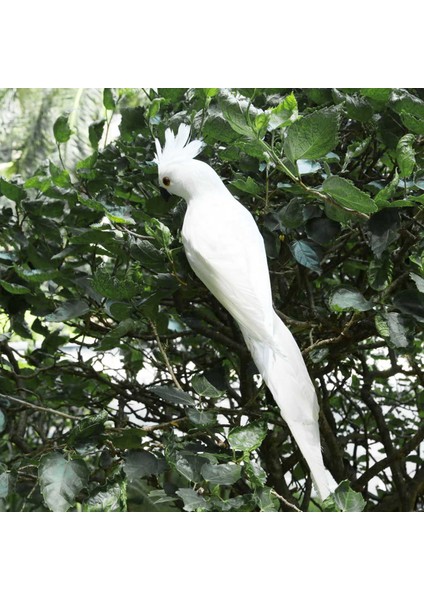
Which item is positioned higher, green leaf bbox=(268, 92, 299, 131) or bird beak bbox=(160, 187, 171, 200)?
bird beak bbox=(160, 187, 171, 200)

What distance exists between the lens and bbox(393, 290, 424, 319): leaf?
678 mm

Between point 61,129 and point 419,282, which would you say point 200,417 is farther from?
point 61,129

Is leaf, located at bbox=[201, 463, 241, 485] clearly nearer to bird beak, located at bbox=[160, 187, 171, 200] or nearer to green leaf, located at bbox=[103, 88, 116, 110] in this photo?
bird beak, located at bbox=[160, 187, 171, 200]

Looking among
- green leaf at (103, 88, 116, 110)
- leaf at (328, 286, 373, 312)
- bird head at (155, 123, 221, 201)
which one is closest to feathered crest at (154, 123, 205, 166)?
bird head at (155, 123, 221, 201)

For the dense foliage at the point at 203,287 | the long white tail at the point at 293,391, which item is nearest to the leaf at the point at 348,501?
the dense foliage at the point at 203,287

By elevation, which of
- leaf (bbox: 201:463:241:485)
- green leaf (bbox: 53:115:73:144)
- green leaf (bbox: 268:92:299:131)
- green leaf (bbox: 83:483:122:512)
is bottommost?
green leaf (bbox: 83:483:122:512)

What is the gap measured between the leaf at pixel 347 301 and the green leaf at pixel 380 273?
2 centimetres

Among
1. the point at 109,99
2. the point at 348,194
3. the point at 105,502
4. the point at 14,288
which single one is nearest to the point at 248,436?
the point at 105,502

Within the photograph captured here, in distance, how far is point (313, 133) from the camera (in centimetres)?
61

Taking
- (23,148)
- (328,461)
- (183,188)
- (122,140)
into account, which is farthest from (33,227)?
(23,148)

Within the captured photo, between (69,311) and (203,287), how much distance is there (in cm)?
17

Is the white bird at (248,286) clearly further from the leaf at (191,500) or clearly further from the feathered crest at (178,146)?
the leaf at (191,500)

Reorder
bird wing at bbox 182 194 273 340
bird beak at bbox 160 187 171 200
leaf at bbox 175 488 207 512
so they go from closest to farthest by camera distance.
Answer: leaf at bbox 175 488 207 512, bird wing at bbox 182 194 273 340, bird beak at bbox 160 187 171 200

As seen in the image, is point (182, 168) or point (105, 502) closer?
point (105, 502)
